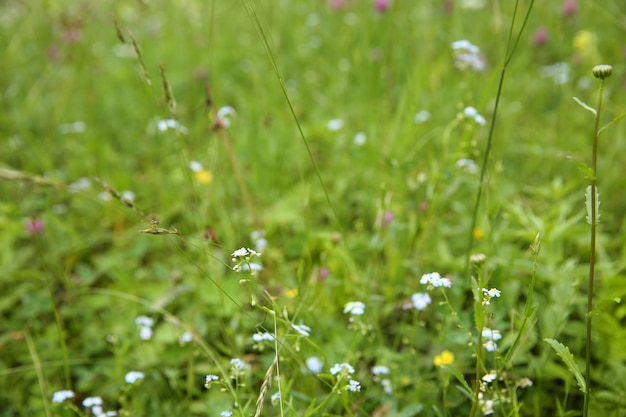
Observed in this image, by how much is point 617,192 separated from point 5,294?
2.34 m

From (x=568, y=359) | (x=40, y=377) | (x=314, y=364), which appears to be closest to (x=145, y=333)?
(x=40, y=377)

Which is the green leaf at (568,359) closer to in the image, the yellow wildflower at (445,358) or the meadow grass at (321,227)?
the meadow grass at (321,227)

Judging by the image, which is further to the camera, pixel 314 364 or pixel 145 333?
pixel 145 333

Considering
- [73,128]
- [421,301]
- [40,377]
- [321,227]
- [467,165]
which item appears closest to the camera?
[421,301]

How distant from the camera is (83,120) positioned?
305cm

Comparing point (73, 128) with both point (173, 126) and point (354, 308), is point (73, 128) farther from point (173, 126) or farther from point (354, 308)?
point (354, 308)

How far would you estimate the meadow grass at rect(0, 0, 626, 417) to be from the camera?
1378 mm

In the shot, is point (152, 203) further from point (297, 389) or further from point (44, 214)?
point (297, 389)

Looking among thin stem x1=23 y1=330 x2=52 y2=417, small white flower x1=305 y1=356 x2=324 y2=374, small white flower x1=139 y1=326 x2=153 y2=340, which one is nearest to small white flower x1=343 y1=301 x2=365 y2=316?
small white flower x1=305 y1=356 x2=324 y2=374

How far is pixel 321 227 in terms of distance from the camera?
7.12ft

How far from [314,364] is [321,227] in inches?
32.7

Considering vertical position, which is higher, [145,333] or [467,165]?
[467,165]

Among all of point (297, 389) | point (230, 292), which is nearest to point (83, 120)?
point (230, 292)

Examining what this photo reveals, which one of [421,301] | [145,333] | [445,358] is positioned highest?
[421,301]
